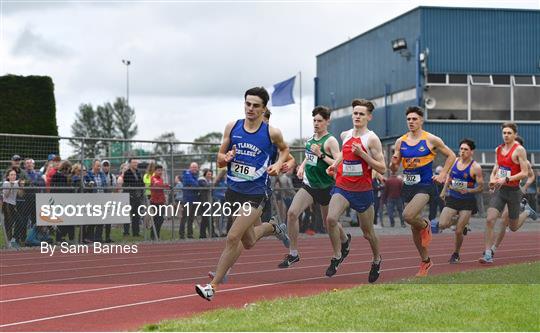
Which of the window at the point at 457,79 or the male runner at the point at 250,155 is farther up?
the window at the point at 457,79

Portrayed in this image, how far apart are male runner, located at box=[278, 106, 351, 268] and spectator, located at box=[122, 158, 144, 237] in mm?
7890

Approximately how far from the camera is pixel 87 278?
513 inches

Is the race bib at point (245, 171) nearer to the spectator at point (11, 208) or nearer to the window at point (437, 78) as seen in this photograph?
the spectator at point (11, 208)

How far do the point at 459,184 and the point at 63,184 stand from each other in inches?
331

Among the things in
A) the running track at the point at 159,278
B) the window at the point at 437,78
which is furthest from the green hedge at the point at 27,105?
the window at the point at 437,78

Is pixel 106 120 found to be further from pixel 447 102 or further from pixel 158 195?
pixel 158 195

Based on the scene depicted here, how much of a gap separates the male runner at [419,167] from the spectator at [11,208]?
8767mm

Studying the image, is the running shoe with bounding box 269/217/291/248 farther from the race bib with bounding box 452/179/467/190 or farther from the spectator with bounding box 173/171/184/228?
→ the spectator with bounding box 173/171/184/228

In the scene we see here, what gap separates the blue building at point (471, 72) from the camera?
4222 centimetres

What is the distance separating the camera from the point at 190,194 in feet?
74.0

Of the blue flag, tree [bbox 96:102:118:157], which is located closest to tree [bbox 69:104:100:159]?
tree [bbox 96:102:118:157]

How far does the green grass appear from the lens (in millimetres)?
7617

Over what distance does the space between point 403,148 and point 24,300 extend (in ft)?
17.6

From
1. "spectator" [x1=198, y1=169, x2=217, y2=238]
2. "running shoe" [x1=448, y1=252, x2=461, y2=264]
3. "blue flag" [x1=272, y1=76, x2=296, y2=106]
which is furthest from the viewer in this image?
"blue flag" [x1=272, y1=76, x2=296, y2=106]
